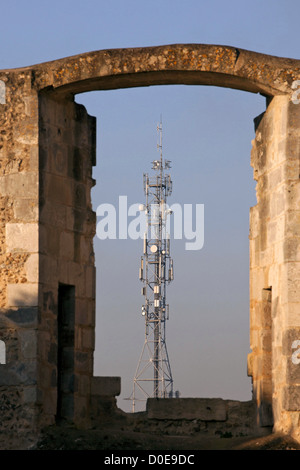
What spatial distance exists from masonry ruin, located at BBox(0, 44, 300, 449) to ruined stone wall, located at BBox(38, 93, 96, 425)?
1 cm

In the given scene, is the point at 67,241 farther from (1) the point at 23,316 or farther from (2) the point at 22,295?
(1) the point at 23,316

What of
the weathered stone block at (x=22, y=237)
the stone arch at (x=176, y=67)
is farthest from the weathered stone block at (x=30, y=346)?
the stone arch at (x=176, y=67)

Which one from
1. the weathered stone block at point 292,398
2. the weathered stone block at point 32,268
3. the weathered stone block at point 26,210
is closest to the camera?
the weathered stone block at point 292,398

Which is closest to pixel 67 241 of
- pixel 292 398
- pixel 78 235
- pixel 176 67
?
pixel 78 235

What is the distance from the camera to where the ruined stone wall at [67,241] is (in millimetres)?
12711

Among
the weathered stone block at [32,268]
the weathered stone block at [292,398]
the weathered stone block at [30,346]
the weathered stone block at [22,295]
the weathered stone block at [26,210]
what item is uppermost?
the weathered stone block at [26,210]

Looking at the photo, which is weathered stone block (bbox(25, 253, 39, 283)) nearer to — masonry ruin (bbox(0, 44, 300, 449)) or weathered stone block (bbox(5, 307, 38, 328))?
masonry ruin (bbox(0, 44, 300, 449))

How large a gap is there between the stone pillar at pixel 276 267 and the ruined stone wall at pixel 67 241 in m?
1.69

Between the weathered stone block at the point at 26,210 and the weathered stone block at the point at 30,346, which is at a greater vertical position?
the weathered stone block at the point at 26,210

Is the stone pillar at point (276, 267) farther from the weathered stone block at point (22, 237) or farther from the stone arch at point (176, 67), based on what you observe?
the weathered stone block at point (22, 237)

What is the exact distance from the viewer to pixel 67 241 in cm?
1317

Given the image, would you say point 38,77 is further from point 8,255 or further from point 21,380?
point 21,380

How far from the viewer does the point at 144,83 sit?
13148mm

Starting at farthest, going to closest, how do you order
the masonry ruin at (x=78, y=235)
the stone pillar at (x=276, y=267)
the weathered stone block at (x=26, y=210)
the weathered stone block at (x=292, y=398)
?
the weathered stone block at (x=26, y=210)
the masonry ruin at (x=78, y=235)
the stone pillar at (x=276, y=267)
the weathered stone block at (x=292, y=398)
